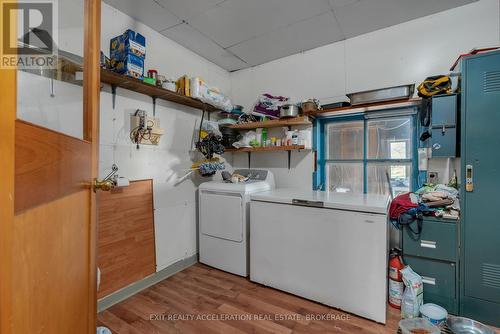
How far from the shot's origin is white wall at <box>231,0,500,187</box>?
2064 mm

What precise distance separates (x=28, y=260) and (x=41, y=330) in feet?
0.63

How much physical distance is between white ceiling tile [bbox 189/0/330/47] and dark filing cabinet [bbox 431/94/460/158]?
4.26 ft

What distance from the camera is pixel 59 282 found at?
59cm

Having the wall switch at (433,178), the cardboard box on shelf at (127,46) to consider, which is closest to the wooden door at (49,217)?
the cardboard box on shelf at (127,46)

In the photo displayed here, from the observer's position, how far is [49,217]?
1.77ft

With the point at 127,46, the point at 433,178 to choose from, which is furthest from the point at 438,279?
the point at 127,46

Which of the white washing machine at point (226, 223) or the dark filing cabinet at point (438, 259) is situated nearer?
the dark filing cabinet at point (438, 259)

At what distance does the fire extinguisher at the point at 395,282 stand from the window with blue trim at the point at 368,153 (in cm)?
81

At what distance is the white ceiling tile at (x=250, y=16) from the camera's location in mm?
2033

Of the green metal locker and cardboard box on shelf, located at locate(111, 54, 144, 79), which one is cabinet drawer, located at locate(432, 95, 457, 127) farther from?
cardboard box on shelf, located at locate(111, 54, 144, 79)

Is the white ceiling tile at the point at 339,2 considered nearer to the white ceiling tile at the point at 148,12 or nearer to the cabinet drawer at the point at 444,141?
the cabinet drawer at the point at 444,141

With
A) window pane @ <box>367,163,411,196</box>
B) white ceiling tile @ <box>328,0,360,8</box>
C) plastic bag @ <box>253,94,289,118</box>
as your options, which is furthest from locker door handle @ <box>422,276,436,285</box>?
white ceiling tile @ <box>328,0,360,8</box>

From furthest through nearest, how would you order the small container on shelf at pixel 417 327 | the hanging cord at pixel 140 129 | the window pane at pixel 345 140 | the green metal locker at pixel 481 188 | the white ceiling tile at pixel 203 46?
1. the window pane at pixel 345 140
2. the white ceiling tile at pixel 203 46
3. the hanging cord at pixel 140 129
4. the green metal locker at pixel 481 188
5. the small container on shelf at pixel 417 327

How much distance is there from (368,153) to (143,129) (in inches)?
95.9
